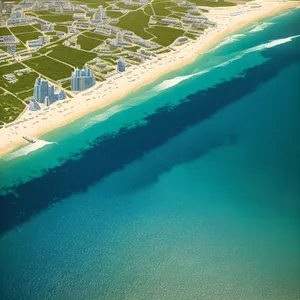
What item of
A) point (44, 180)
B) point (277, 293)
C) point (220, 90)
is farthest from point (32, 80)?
point (277, 293)

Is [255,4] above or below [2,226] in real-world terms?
above

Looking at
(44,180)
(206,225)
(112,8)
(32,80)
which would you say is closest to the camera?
(206,225)

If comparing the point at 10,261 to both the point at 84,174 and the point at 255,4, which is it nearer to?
the point at 84,174

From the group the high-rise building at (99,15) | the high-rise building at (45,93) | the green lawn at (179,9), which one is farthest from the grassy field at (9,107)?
the green lawn at (179,9)

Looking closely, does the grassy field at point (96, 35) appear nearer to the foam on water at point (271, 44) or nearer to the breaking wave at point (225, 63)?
the breaking wave at point (225, 63)

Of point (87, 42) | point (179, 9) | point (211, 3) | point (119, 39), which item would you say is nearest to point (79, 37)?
point (87, 42)

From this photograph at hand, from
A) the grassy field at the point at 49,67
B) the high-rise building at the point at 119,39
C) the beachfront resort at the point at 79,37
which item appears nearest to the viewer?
the beachfront resort at the point at 79,37
